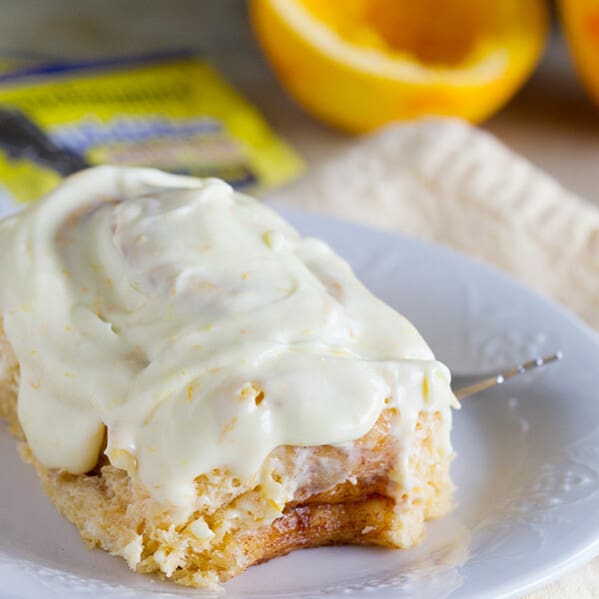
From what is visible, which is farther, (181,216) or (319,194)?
(319,194)

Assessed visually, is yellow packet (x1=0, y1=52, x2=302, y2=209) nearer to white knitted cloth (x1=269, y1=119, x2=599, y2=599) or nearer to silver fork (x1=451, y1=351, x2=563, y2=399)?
white knitted cloth (x1=269, y1=119, x2=599, y2=599)

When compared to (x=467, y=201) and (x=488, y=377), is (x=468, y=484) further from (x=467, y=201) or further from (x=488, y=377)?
(x=467, y=201)

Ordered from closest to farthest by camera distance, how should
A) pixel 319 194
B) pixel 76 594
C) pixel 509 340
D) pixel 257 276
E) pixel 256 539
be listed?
pixel 76 594
pixel 256 539
pixel 257 276
pixel 509 340
pixel 319 194

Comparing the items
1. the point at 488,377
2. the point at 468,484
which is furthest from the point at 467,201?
the point at 468,484

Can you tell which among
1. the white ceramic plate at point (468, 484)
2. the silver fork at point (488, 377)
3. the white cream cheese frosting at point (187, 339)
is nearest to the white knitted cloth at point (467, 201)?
the white ceramic plate at point (468, 484)

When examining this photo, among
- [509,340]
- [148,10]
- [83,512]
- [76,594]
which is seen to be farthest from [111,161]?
[76,594]

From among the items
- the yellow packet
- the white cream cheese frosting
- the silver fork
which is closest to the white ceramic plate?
the silver fork

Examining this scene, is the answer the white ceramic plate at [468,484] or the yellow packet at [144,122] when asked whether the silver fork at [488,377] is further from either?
the yellow packet at [144,122]

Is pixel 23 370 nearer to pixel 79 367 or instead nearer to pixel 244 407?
pixel 79 367
